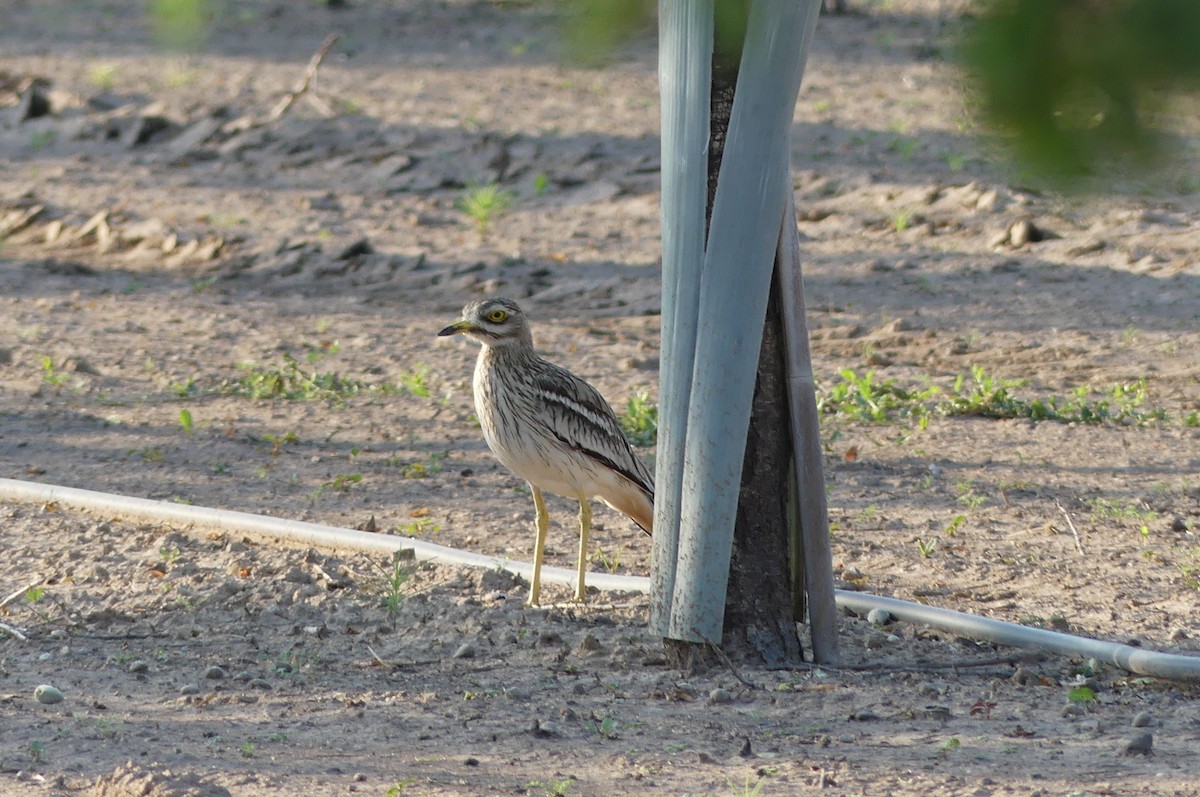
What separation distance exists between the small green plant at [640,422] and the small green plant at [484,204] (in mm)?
4476

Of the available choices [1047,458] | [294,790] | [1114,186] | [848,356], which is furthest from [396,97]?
[1114,186]

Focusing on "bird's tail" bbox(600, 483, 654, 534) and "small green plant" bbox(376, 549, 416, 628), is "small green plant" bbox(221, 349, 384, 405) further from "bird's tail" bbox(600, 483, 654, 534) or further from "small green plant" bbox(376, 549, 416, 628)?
"bird's tail" bbox(600, 483, 654, 534)

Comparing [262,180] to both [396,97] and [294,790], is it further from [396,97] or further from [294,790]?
[294,790]

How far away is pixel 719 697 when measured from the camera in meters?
4.02

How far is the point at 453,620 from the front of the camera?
475 centimetres

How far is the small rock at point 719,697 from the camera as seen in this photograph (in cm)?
401

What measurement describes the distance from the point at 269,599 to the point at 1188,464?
3.93m

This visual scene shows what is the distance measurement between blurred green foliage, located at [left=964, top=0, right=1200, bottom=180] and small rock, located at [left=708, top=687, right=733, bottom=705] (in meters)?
2.86

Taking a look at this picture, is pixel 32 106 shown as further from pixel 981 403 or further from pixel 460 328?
pixel 460 328

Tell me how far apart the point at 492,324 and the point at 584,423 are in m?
0.52

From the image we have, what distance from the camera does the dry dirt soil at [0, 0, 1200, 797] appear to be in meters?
3.66

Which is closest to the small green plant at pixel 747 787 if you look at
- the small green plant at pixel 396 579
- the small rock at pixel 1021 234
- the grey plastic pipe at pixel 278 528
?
the grey plastic pipe at pixel 278 528

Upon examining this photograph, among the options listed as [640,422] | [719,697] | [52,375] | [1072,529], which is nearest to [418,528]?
[640,422]

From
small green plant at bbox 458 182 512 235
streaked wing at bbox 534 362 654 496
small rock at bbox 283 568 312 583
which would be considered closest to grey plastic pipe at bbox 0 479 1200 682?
small rock at bbox 283 568 312 583
